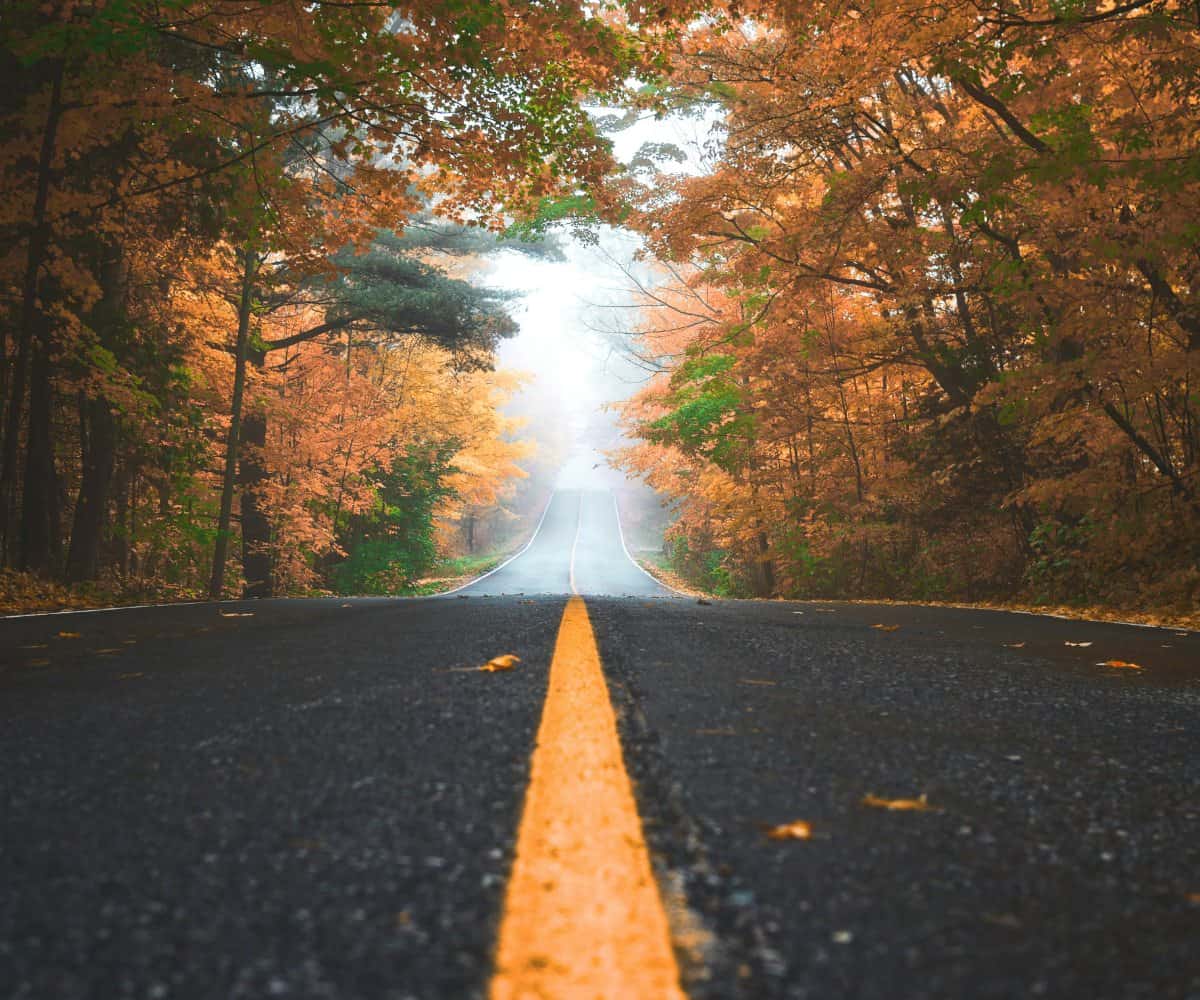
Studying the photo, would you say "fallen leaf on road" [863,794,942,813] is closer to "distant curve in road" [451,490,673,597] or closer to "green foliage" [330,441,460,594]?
"distant curve in road" [451,490,673,597]

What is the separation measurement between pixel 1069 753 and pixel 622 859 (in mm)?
1417

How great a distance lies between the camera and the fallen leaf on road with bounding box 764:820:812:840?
1273 mm

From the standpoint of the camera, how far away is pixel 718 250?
657 inches

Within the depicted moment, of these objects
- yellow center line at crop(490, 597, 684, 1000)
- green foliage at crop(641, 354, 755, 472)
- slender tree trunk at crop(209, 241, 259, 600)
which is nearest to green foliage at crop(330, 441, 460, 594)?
slender tree trunk at crop(209, 241, 259, 600)

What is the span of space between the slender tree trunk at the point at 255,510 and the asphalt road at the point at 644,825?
1684 cm

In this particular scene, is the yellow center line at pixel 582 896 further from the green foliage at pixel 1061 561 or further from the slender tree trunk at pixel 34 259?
the green foliage at pixel 1061 561

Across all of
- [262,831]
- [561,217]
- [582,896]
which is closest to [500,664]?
[262,831]

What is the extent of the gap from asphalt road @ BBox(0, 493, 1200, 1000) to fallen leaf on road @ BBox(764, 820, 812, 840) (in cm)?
2

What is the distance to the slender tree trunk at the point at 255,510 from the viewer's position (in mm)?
18844

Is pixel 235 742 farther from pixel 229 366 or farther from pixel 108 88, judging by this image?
pixel 229 366

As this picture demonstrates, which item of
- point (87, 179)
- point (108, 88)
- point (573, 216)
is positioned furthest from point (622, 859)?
point (573, 216)

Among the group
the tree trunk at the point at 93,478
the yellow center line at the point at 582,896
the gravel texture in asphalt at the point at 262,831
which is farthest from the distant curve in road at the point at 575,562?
the yellow center line at the point at 582,896

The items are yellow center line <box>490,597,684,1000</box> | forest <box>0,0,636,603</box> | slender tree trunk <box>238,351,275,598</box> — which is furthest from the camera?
slender tree trunk <box>238,351,275,598</box>

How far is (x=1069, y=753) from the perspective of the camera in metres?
2.01
